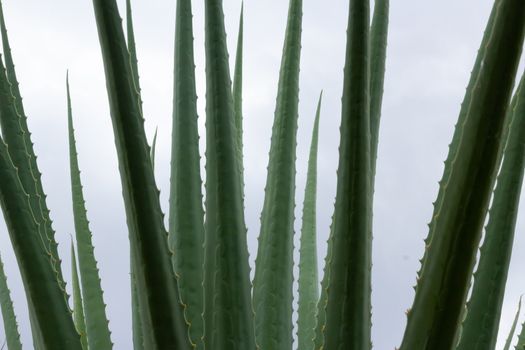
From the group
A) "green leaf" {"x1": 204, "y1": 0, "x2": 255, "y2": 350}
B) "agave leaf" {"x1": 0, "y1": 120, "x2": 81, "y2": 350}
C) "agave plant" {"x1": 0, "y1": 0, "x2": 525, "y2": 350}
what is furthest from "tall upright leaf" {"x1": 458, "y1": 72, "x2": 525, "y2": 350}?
"agave leaf" {"x1": 0, "y1": 120, "x2": 81, "y2": 350}

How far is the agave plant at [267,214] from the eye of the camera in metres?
0.75

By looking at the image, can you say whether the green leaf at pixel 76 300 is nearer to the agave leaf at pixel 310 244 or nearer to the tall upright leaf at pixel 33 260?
the agave leaf at pixel 310 244

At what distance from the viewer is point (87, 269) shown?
138 centimetres

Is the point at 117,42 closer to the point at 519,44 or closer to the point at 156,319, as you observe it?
the point at 156,319

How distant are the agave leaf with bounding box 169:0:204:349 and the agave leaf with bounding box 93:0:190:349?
0.74 ft

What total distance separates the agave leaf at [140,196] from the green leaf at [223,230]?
0.10 m

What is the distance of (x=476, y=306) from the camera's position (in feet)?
3.28

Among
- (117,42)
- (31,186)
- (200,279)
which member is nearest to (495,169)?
(117,42)

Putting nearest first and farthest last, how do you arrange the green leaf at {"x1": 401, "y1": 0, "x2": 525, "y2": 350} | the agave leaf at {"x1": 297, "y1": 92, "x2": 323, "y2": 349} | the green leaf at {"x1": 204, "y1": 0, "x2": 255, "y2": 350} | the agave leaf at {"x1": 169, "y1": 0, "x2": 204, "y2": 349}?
1. the green leaf at {"x1": 401, "y1": 0, "x2": 525, "y2": 350}
2. the green leaf at {"x1": 204, "y1": 0, "x2": 255, "y2": 350}
3. the agave leaf at {"x1": 169, "y1": 0, "x2": 204, "y2": 349}
4. the agave leaf at {"x1": 297, "y1": 92, "x2": 323, "y2": 349}

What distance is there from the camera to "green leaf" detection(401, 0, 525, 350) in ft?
2.37

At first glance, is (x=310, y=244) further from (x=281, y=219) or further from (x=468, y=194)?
(x=468, y=194)

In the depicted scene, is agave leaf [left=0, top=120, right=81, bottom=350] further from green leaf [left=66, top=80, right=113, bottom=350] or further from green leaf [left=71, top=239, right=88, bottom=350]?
green leaf [left=71, top=239, right=88, bottom=350]

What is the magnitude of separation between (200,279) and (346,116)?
0.39 m

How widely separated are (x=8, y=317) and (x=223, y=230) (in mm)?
708
